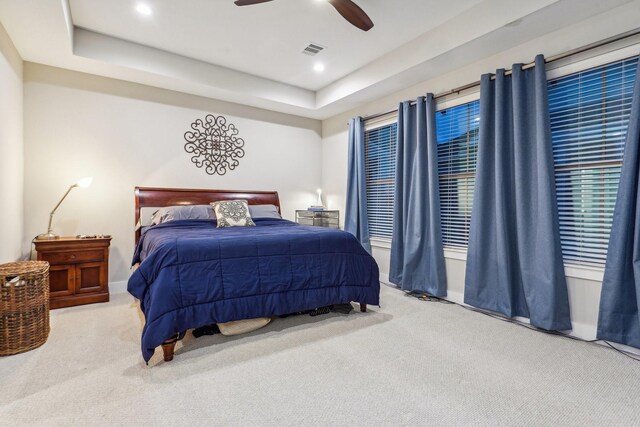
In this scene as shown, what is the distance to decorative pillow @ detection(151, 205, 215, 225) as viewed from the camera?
3578 mm

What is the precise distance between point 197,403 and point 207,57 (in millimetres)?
3555

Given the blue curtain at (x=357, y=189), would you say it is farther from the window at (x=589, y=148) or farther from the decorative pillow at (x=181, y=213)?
the window at (x=589, y=148)

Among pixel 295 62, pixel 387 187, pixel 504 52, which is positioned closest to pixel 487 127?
pixel 504 52

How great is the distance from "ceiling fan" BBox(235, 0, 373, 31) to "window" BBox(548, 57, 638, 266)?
1.66 metres

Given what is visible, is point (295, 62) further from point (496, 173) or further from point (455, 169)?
point (496, 173)

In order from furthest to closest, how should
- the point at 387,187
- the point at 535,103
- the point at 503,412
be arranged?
the point at 387,187 → the point at 535,103 → the point at 503,412

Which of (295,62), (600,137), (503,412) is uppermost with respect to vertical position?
(295,62)

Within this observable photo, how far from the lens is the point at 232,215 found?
3.65 meters

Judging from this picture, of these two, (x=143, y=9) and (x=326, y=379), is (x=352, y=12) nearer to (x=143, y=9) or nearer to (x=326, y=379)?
(x=143, y=9)

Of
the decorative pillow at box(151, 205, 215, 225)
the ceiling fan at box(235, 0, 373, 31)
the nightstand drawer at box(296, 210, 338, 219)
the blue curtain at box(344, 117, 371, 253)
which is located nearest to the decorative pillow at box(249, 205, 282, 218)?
the decorative pillow at box(151, 205, 215, 225)

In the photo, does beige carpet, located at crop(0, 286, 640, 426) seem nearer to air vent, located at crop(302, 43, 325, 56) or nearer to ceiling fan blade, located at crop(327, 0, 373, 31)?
ceiling fan blade, located at crop(327, 0, 373, 31)

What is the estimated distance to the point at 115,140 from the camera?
3719 millimetres

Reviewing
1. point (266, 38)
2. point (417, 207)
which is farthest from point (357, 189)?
point (266, 38)

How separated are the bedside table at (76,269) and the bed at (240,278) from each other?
0.71 meters
